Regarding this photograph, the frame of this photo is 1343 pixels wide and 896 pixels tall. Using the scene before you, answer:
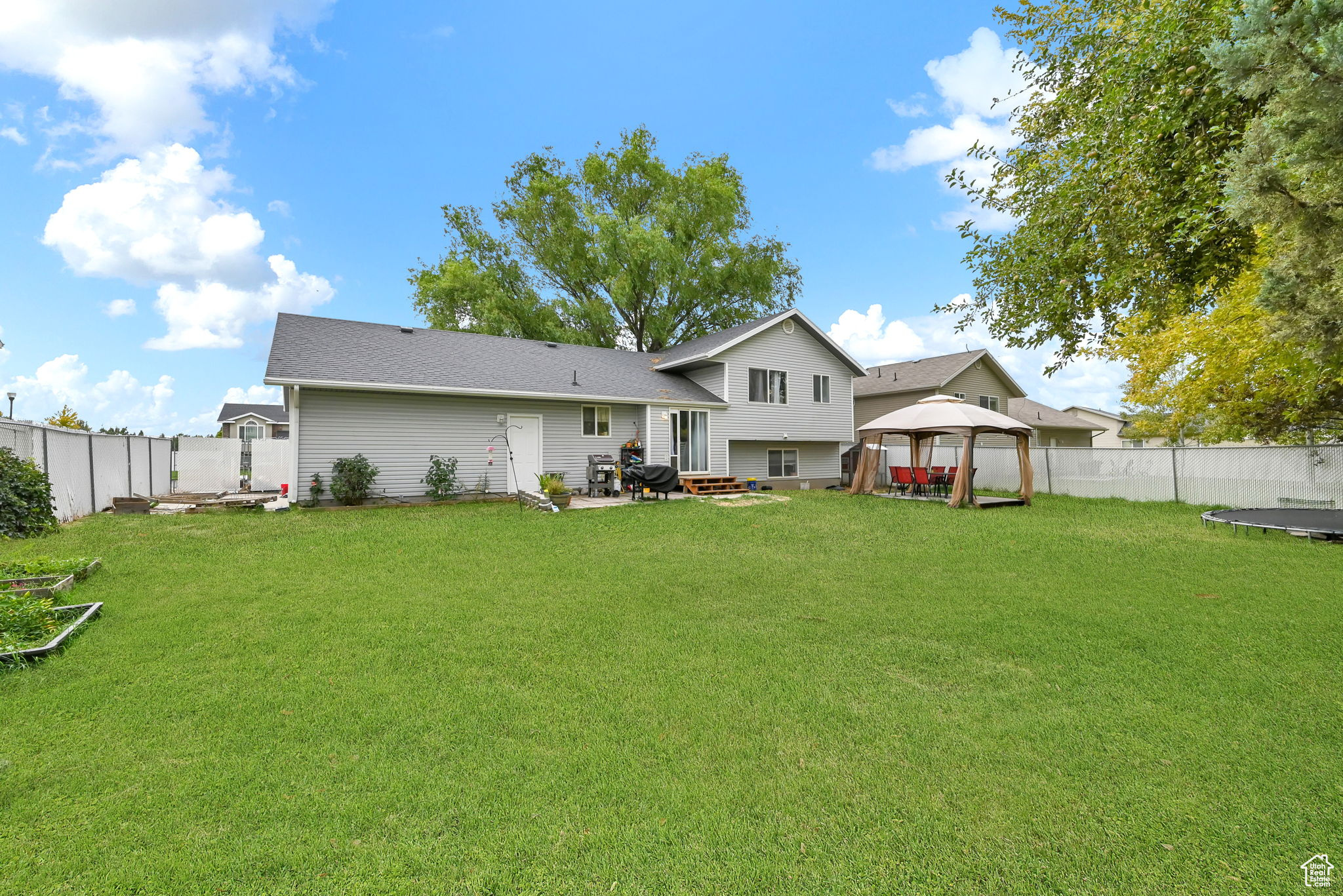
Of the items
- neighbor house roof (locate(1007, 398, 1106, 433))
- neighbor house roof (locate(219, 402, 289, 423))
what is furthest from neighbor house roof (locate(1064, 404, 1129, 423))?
neighbor house roof (locate(219, 402, 289, 423))

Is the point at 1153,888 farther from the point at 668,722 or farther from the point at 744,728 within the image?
the point at 668,722

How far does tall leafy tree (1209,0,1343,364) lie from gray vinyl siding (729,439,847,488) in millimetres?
15638

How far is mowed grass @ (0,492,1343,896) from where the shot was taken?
211cm

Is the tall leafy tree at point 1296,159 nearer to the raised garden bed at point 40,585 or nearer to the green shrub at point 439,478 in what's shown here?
the raised garden bed at point 40,585

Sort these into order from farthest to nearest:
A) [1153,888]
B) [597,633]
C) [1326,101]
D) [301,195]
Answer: [301,195], [597,633], [1326,101], [1153,888]

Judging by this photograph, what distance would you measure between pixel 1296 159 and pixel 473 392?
13.8 meters

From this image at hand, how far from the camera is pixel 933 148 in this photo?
11.1 m

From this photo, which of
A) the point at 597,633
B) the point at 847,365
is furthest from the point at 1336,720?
the point at 847,365

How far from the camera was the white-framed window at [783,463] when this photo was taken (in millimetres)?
20141

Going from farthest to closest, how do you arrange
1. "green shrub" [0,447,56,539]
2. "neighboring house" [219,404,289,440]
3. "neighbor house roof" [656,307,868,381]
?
"neighboring house" [219,404,289,440]
"neighbor house roof" [656,307,868,381]
"green shrub" [0,447,56,539]

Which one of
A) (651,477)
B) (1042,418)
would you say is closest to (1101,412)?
(1042,418)

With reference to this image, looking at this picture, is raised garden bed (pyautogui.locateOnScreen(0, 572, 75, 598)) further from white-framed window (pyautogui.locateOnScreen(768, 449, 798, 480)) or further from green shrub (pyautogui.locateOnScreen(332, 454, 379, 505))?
white-framed window (pyautogui.locateOnScreen(768, 449, 798, 480))

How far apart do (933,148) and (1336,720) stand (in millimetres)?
10727

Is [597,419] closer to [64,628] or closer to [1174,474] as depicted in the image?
[64,628]
